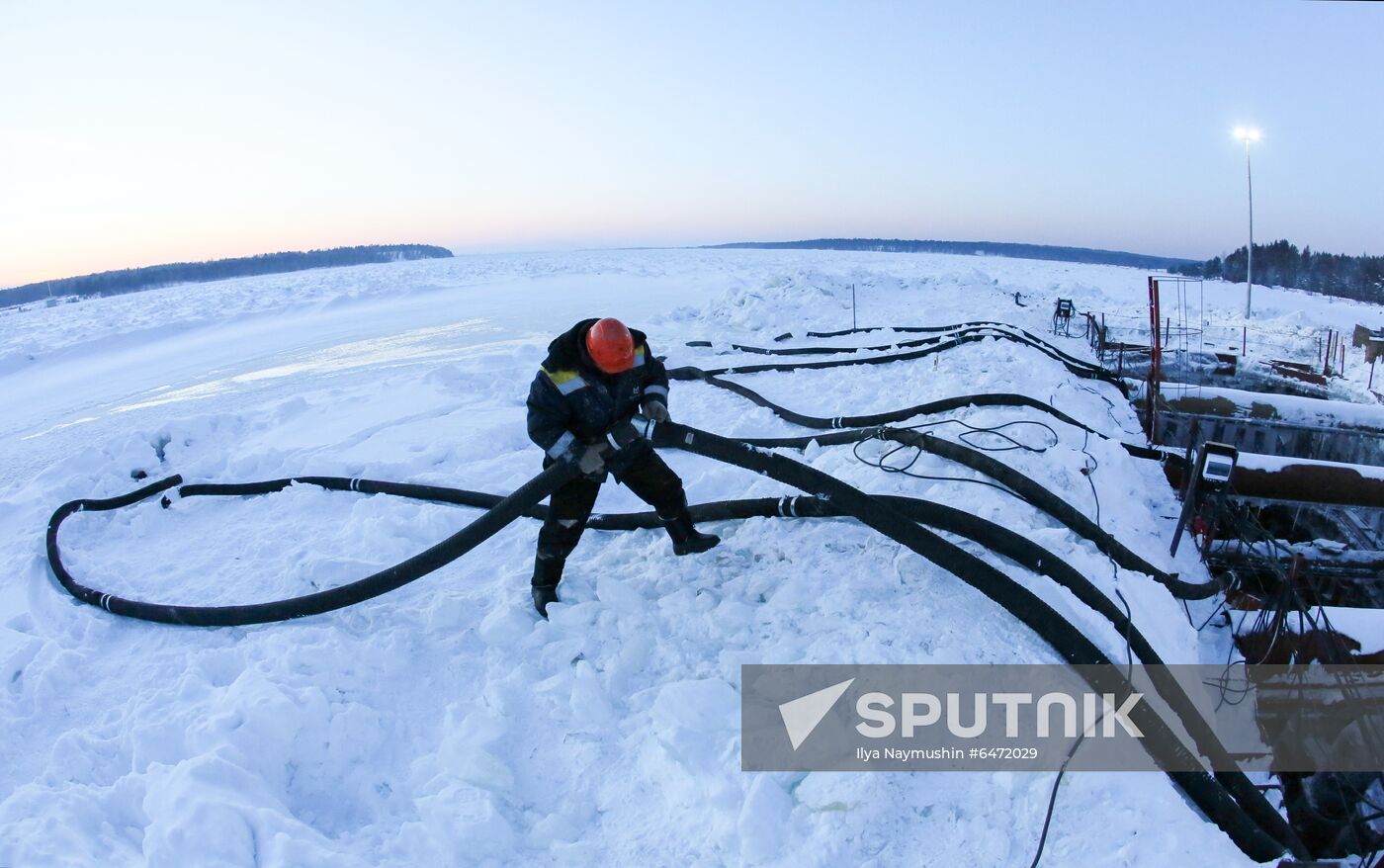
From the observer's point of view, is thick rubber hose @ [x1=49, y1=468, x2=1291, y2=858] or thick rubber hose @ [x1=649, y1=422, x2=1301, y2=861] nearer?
thick rubber hose @ [x1=649, y1=422, x2=1301, y2=861]

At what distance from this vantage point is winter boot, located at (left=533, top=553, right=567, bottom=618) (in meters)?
3.47

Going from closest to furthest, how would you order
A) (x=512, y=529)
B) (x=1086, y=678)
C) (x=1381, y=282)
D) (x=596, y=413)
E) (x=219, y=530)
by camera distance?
(x=1086, y=678)
(x=596, y=413)
(x=512, y=529)
(x=219, y=530)
(x=1381, y=282)

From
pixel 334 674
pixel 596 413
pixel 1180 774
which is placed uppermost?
pixel 596 413

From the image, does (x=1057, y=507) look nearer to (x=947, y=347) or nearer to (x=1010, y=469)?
(x=1010, y=469)

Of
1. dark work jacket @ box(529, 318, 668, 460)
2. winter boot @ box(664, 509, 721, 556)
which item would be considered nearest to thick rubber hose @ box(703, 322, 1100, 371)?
winter boot @ box(664, 509, 721, 556)

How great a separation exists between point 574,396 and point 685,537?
1114 millimetres

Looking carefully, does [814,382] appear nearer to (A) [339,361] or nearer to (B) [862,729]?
(B) [862,729]

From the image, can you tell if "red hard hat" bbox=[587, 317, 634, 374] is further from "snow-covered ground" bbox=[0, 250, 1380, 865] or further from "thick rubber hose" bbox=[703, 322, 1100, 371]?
"thick rubber hose" bbox=[703, 322, 1100, 371]

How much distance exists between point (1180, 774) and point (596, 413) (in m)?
2.88

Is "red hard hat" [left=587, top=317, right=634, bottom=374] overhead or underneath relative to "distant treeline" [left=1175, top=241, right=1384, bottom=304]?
underneath

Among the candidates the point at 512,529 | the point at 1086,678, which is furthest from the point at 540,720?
the point at 1086,678

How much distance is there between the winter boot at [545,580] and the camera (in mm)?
3475

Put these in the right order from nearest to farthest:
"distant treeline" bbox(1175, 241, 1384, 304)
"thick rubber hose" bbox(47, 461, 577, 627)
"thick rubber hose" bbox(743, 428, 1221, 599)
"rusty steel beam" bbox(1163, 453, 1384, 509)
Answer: "thick rubber hose" bbox(47, 461, 577, 627) < "thick rubber hose" bbox(743, 428, 1221, 599) < "rusty steel beam" bbox(1163, 453, 1384, 509) < "distant treeline" bbox(1175, 241, 1384, 304)

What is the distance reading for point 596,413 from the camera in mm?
3340
